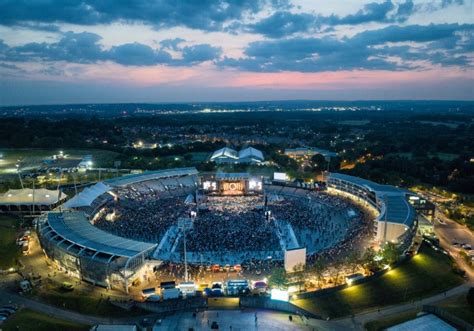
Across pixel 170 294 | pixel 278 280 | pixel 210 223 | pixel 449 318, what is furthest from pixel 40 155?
pixel 449 318

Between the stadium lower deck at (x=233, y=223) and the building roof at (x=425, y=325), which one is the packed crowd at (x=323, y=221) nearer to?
the stadium lower deck at (x=233, y=223)

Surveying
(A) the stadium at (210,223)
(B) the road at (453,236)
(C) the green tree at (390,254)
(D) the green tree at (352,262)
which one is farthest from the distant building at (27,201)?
(B) the road at (453,236)

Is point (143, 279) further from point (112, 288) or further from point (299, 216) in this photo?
point (299, 216)

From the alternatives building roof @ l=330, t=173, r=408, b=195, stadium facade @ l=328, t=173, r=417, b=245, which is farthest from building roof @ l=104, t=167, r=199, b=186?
building roof @ l=330, t=173, r=408, b=195

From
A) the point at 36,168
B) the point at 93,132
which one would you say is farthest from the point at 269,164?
the point at 93,132

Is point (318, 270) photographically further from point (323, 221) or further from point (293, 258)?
point (323, 221)
